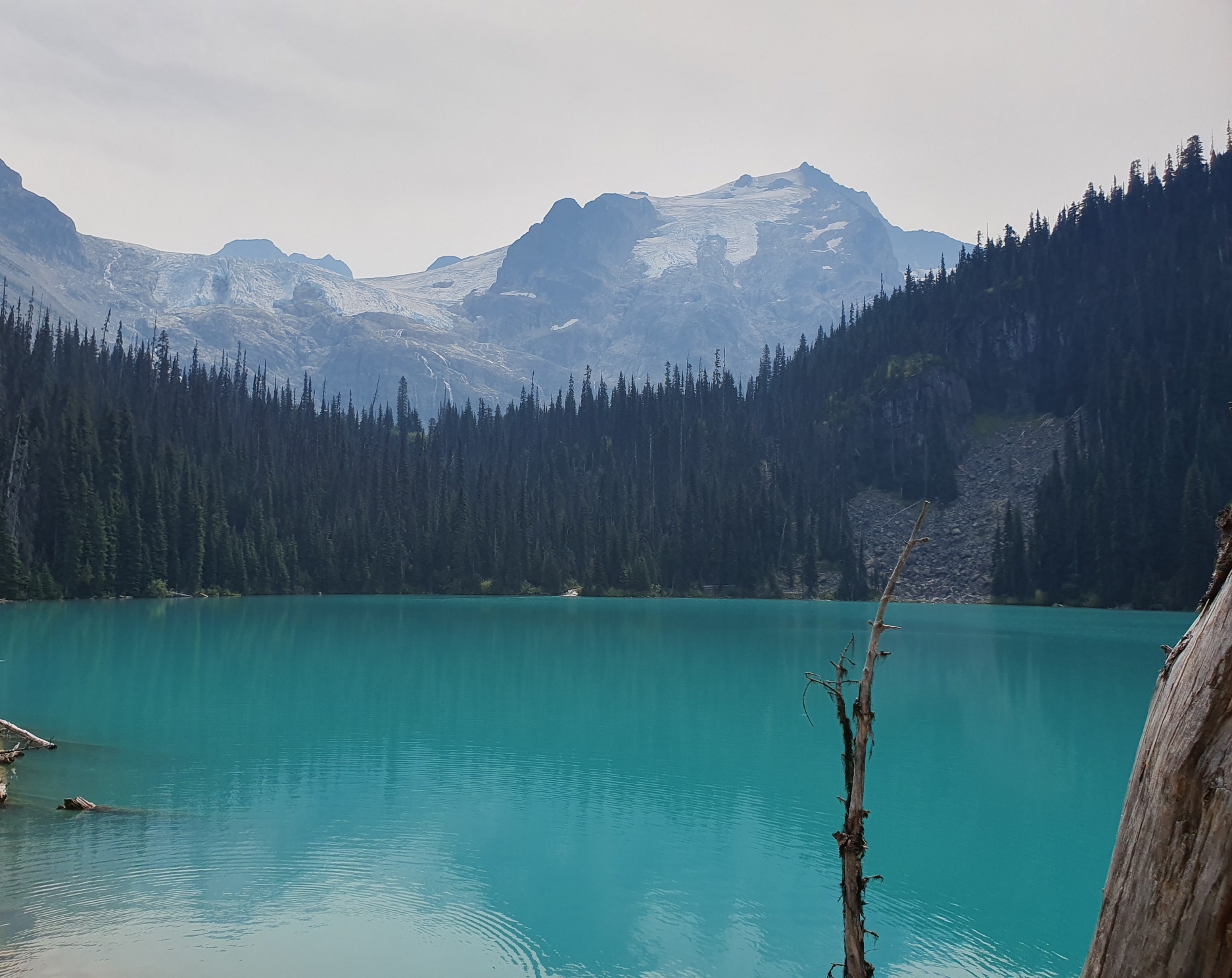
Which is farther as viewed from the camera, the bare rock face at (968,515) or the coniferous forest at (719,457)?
the bare rock face at (968,515)

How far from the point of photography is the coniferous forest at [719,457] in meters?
99.5

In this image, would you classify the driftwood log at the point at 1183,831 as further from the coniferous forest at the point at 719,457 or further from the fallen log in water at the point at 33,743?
the coniferous forest at the point at 719,457

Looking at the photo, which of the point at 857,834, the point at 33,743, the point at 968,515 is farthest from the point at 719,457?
the point at 857,834

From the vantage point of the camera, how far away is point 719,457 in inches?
5920

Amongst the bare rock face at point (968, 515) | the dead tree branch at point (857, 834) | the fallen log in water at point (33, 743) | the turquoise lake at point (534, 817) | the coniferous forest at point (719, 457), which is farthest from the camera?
the bare rock face at point (968, 515)

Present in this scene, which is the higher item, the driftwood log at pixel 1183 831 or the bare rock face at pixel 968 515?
the bare rock face at pixel 968 515

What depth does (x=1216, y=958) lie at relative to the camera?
232cm

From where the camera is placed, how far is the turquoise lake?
45.3 ft

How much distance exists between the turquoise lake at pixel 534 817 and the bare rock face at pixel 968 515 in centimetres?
7957

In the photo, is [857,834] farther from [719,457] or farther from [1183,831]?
[719,457]

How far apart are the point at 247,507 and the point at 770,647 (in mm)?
87070

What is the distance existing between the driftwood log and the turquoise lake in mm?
12077

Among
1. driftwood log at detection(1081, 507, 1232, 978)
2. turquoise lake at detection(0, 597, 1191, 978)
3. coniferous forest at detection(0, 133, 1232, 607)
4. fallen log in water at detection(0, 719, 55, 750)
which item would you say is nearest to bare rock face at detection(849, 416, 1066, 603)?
coniferous forest at detection(0, 133, 1232, 607)

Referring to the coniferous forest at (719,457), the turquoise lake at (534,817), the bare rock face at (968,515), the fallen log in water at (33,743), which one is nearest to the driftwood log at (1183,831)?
the turquoise lake at (534,817)
